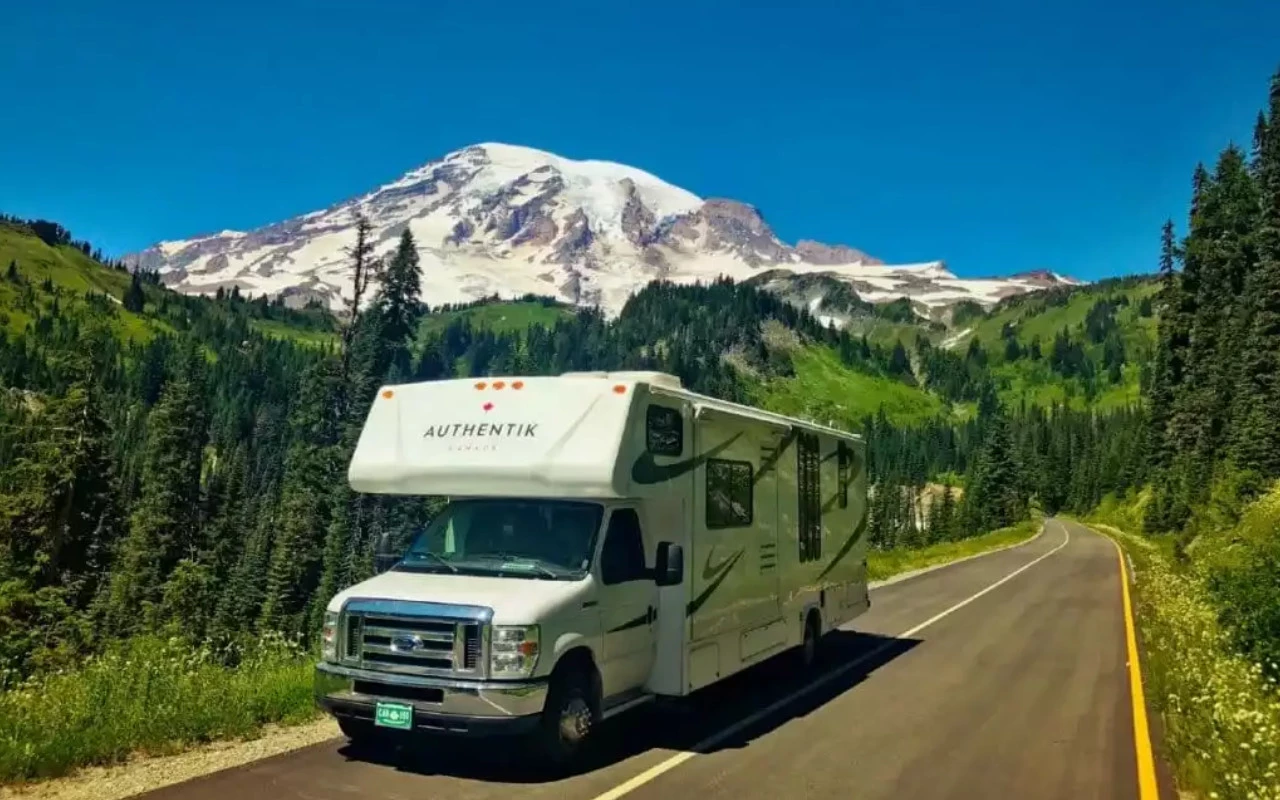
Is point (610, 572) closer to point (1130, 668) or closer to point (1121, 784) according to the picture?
point (1121, 784)

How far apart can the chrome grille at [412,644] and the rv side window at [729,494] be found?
3.57 meters

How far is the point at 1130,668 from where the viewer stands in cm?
1456

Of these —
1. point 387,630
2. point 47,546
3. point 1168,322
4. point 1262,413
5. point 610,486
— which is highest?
point 1168,322

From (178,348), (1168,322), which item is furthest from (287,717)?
(178,348)

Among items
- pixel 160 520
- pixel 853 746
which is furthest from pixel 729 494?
pixel 160 520

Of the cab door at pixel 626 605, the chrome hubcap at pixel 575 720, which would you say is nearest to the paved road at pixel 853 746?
the chrome hubcap at pixel 575 720

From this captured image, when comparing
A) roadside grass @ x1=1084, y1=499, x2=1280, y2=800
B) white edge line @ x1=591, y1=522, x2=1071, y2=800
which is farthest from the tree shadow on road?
roadside grass @ x1=1084, y1=499, x2=1280, y2=800

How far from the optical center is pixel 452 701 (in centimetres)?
765

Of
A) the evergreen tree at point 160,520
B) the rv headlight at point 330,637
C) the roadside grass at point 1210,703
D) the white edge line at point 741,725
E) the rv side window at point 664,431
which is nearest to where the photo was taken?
the roadside grass at point 1210,703

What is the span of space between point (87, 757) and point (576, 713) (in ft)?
13.6

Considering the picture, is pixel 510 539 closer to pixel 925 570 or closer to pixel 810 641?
pixel 810 641

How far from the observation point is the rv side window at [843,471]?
15547 mm

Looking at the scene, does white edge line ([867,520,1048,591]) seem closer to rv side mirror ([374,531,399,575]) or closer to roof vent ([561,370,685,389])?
roof vent ([561,370,685,389])

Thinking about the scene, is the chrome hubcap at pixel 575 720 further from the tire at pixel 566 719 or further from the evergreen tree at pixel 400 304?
the evergreen tree at pixel 400 304
